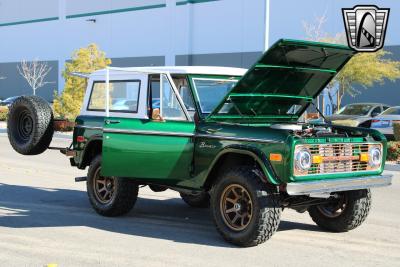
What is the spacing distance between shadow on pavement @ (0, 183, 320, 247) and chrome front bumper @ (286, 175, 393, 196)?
3.59 ft

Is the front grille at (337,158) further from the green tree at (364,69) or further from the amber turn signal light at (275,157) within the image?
the green tree at (364,69)

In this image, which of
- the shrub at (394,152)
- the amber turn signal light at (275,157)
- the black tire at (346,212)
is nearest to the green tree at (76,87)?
the shrub at (394,152)

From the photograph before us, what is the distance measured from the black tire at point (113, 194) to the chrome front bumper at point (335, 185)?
2559mm

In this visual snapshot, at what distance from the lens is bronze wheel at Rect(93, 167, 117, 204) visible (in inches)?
326

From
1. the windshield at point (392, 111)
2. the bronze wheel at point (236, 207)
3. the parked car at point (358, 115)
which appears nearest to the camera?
the bronze wheel at point (236, 207)

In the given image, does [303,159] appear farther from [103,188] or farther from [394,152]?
[394,152]

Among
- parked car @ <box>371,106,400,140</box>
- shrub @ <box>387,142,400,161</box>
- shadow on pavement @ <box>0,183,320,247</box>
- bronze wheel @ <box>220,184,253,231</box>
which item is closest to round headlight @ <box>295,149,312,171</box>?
bronze wheel @ <box>220,184,253,231</box>

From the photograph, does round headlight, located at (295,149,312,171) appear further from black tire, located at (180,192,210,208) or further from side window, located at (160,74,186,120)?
black tire, located at (180,192,210,208)

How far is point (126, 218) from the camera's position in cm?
821

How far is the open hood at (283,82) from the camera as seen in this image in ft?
23.0

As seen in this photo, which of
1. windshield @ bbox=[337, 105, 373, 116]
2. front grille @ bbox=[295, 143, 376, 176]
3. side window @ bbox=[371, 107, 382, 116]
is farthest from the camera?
windshield @ bbox=[337, 105, 373, 116]

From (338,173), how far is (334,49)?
1.46 m

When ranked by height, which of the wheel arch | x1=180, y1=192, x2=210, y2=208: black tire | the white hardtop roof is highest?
the white hardtop roof

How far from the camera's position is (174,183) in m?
7.42
